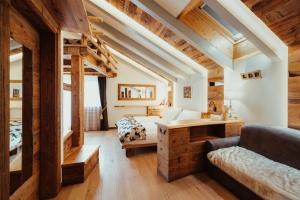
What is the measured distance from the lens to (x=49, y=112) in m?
1.80

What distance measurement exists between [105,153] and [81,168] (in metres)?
1.27

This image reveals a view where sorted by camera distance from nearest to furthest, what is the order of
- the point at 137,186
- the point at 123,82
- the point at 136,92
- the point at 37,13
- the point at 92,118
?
the point at 37,13, the point at 137,186, the point at 92,118, the point at 123,82, the point at 136,92

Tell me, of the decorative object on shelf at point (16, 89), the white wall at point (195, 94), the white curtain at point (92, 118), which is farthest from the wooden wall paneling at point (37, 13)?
the white curtain at point (92, 118)

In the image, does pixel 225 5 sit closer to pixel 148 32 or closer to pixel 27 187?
pixel 148 32

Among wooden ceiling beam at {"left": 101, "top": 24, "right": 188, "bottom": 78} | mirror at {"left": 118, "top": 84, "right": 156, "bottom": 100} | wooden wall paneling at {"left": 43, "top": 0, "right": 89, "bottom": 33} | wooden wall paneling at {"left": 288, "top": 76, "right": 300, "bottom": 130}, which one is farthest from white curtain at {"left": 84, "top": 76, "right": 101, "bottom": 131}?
wooden wall paneling at {"left": 288, "top": 76, "right": 300, "bottom": 130}

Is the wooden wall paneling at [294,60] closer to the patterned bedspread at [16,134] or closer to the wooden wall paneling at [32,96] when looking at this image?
the wooden wall paneling at [32,96]

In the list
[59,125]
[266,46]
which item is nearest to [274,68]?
[266,46]

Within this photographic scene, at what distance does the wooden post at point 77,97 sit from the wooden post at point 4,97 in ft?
5.45

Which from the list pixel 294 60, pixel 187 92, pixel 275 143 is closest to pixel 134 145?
pixel 275 143

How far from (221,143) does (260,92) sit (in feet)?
3.69

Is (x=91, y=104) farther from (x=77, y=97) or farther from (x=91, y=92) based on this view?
(x=77, y=97)

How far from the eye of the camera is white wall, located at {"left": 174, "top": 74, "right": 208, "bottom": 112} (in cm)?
395

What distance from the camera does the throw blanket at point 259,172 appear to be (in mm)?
1379

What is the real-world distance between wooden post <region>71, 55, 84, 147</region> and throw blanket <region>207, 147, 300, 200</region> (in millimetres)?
2250
